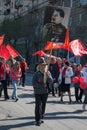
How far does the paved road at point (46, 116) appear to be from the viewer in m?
11.8

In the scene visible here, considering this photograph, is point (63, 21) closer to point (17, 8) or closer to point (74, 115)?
point (74, 115)

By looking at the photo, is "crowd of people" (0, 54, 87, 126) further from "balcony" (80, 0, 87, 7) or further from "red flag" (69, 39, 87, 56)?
"balcony" (80, 0, 87, 7)

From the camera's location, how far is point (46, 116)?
13.6 m

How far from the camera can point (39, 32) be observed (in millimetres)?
64750

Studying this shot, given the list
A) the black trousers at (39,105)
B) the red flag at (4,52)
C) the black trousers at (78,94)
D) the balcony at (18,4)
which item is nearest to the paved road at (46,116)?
the black trousers at (39,105)

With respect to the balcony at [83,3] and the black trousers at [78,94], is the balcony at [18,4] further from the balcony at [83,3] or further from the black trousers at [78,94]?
the black trousers at [78,94]

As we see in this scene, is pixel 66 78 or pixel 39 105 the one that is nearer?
pixel 39 105

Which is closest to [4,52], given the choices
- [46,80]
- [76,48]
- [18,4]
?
[76,48]

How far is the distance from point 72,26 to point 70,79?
35.6 m

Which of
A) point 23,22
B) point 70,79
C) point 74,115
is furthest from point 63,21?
point 23,22

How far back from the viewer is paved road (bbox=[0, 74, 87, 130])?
11836mm

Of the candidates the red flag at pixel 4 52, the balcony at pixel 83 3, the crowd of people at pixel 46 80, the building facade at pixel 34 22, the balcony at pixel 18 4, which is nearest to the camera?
the crowd of people at pixel 46 80

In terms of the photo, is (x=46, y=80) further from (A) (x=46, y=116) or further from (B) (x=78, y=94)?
(B) (x=78, y=94)

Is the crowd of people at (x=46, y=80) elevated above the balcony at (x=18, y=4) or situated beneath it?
elevated above
